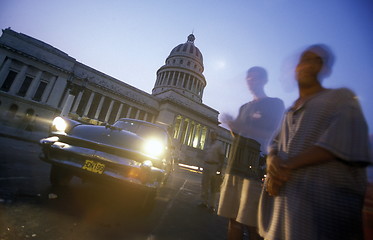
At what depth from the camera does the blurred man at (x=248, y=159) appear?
1964mm

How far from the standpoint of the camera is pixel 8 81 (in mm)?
25109

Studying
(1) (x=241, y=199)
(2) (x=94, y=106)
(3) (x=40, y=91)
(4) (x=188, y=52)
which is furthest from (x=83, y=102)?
(1) (x=241, y=199)

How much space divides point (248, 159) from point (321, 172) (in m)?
1.22

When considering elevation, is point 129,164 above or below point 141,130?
below

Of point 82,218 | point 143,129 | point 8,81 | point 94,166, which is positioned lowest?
point 82,218

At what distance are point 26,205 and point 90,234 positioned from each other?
39.1 inches

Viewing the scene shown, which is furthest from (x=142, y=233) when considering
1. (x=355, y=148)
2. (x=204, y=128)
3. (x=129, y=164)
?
(x=204, y=128)

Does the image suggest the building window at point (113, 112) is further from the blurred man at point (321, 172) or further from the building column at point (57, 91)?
the blurred man at point (321, 172)

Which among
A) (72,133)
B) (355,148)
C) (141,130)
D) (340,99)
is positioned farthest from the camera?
(141,130)

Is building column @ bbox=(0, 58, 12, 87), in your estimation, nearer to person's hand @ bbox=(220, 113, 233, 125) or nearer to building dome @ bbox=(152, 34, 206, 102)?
building dome @ bbox=(152, 34, 206, 102)

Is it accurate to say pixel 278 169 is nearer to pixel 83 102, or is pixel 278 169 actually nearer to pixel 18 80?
pixel 18 80

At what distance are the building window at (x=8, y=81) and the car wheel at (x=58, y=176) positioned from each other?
30.5m

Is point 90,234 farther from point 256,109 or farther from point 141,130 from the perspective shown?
point 141,130

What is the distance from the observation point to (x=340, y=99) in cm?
109
